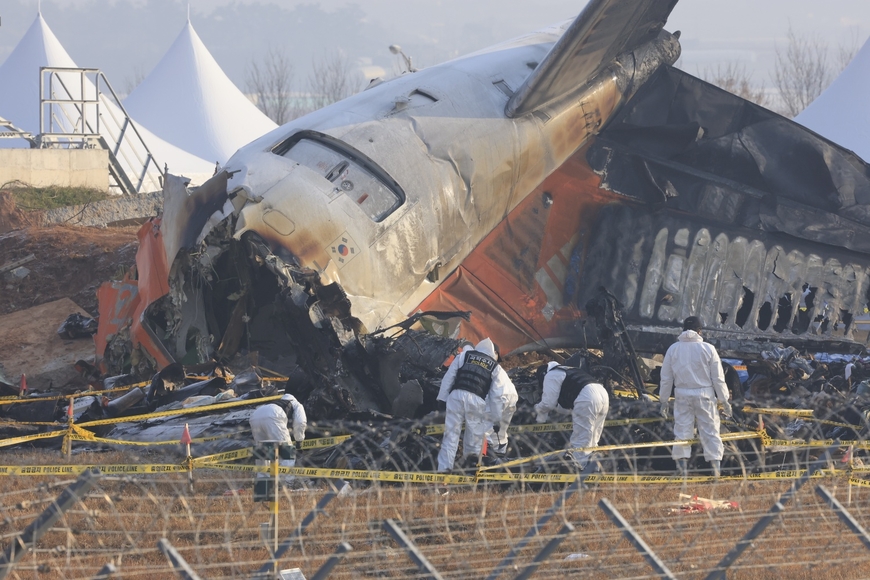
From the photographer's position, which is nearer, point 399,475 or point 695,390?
point 399,475

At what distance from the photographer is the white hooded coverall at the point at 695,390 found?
1127 cm

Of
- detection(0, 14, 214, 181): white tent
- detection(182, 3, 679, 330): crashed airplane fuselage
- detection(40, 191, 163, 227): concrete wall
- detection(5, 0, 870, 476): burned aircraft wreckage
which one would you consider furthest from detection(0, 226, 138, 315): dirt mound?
detection(0, 14, 214, 181): white tent

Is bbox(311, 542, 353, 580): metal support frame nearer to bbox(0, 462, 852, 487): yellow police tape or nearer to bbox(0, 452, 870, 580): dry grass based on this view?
bbox(0, 452, 870, 580): dry grass

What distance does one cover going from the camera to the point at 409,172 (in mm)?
14578

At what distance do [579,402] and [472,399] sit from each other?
1.24m

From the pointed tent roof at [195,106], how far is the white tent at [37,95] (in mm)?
Answer: 1821

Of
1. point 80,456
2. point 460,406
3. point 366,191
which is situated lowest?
point 80,456

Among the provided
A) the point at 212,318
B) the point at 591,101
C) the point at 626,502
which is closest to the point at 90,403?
the point at 212,318

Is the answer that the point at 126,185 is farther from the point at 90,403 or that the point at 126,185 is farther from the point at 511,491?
the point at 511,491

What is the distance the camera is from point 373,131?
14703mm

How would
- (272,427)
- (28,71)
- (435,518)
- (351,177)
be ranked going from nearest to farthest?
(435,518) < (272,427) < (351,177) < (28,71)

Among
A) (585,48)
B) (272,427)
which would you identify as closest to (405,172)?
(585,48)

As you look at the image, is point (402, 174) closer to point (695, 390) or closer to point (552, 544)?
point (695, 390)

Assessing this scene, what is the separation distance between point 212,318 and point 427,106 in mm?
4590
